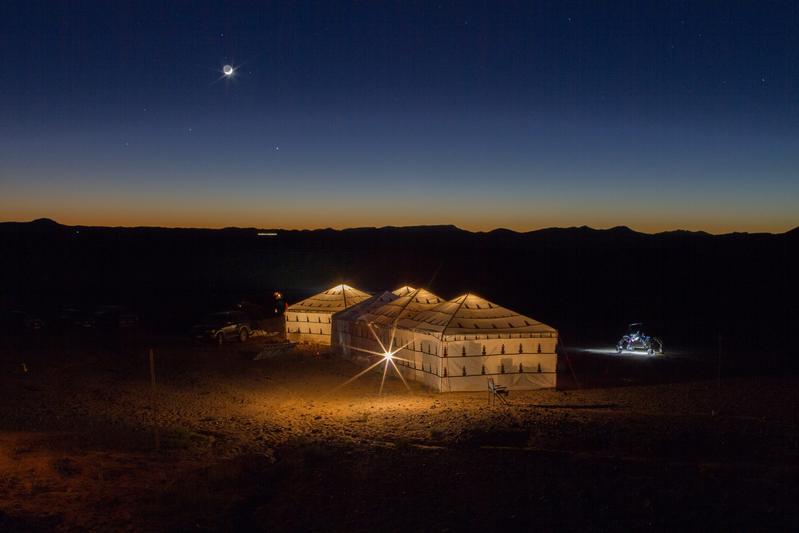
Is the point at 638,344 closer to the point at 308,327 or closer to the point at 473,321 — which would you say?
the point at 473,321

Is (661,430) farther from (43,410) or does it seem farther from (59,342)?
(59,342)

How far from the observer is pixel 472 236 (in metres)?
148

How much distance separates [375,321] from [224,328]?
374 inches

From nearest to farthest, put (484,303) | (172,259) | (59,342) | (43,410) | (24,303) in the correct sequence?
(43,410) < (484,303) < (59,342) < (24,303) < (172,259)

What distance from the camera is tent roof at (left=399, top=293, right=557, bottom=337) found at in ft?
67.6

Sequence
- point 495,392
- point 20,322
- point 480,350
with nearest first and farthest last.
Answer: point 495,392, point 480,350, point 20,322

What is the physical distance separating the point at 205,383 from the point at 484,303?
9.29m

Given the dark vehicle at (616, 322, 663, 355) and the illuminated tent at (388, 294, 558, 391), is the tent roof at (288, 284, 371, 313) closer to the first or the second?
the illuminated tent at (388, 294, 558, 391)

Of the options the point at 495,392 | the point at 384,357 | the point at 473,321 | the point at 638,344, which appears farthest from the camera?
the point at 638,344

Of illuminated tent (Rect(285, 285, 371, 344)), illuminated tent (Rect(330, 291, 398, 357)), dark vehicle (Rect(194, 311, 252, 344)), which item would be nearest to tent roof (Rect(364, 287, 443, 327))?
illuminated tent (Rect(330, 291, 398, 357))

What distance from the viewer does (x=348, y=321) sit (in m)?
27.3

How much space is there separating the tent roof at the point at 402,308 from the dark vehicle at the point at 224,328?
8.62 m

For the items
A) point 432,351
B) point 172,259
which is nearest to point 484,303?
point 432,351

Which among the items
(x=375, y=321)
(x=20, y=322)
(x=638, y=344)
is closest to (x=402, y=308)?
(x=375, y=321)
